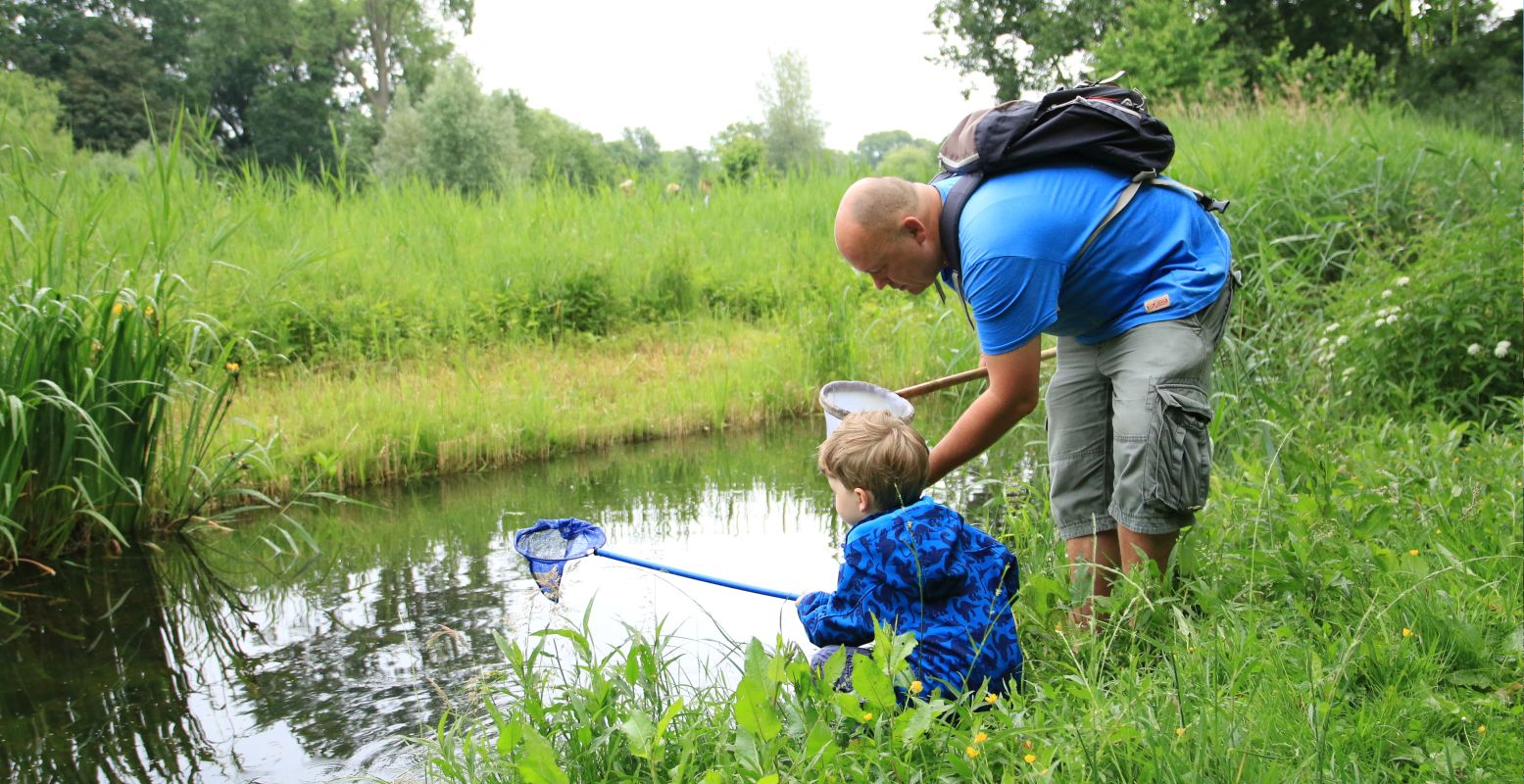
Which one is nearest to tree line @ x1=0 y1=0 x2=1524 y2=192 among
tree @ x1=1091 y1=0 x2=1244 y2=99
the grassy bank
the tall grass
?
tree @ x1=1091 y1=0 x2=1244 y2=99

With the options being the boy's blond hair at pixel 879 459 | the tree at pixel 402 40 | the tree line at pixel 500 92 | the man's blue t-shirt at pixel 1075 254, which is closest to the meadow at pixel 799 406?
the boy's blond hair at pixel 879 459

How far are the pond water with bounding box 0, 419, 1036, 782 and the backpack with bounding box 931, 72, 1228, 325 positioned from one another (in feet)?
4.06

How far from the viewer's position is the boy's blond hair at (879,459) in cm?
247

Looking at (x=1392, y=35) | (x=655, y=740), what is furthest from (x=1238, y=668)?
(x=1392, y=35)

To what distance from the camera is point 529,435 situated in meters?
6.09

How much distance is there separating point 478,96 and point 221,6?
13642 millimetres

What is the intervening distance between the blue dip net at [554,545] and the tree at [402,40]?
40381mm

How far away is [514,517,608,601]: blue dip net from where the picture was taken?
283cm

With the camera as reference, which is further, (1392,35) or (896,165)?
(1392,35)

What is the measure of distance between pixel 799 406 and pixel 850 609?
4.58 m

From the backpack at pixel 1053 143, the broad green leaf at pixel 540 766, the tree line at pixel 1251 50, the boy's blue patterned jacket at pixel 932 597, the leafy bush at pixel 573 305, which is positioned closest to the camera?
the broad green leaf at pixel 540 766

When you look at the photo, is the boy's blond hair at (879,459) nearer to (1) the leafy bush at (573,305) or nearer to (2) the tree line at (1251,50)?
(1) the leafy bush at (573,305)

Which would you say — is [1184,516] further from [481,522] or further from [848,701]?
[481,522]

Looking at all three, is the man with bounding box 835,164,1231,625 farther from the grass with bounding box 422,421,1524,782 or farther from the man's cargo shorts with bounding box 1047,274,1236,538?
the grass with bounding box 422,421,1524,782
